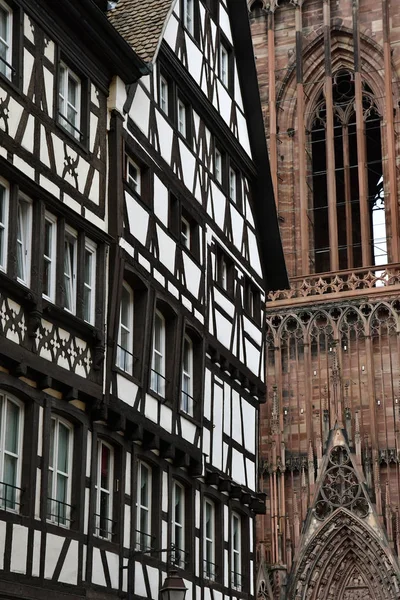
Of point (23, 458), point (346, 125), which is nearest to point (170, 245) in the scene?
point (23, 458)

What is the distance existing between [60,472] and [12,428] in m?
1.32

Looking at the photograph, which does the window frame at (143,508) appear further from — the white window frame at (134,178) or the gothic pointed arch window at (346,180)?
the gothic pointed arch window at (346,180)

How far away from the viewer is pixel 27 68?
58.7 feet

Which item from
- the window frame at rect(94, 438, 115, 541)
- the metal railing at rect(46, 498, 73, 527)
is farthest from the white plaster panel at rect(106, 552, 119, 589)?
the metal railing at rect(46, 498, 73, 527)

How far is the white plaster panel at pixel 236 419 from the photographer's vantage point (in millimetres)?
25812

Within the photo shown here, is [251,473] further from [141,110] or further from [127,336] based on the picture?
[141,110]

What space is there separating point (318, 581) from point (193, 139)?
1007 inches

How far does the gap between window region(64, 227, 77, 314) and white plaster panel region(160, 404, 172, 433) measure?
351 cm

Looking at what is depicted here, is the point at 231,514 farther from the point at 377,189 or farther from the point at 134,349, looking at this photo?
the point at 377,189

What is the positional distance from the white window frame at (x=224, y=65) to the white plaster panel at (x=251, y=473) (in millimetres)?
7335

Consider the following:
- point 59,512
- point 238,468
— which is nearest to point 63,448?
point 59,512

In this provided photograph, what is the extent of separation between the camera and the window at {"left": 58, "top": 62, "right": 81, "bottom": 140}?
62.3ft

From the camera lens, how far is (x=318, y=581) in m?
47.0

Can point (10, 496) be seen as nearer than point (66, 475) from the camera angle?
Yes
